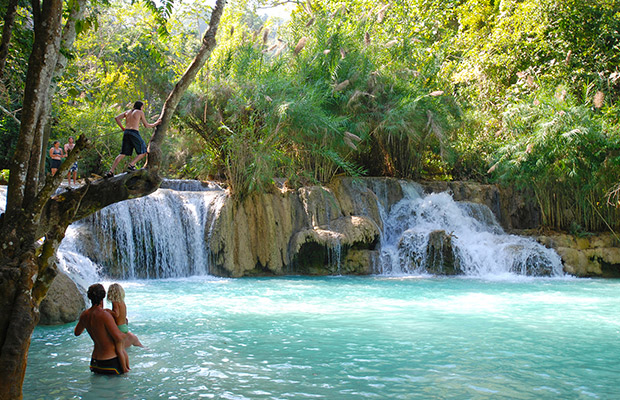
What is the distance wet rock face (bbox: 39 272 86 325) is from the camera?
24.2 feet

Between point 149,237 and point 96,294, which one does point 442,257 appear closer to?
point 149,237

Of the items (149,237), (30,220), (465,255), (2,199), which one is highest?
(2,199)

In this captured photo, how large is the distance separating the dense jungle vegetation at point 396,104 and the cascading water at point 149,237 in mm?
1448

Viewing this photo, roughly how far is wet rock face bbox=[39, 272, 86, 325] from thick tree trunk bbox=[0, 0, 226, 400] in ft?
13.5

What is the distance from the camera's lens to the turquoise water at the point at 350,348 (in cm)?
486

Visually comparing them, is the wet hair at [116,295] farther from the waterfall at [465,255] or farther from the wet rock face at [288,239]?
the waterfall at [465,255]

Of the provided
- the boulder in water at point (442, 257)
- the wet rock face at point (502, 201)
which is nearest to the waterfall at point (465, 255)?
the boulder in water at point (442, 257)

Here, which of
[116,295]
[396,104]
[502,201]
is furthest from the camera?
[502,201]

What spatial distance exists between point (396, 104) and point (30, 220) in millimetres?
14985

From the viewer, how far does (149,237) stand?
1386cm

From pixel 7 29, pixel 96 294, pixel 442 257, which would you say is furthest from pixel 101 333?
pixel 442 257

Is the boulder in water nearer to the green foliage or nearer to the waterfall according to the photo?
the waterfall

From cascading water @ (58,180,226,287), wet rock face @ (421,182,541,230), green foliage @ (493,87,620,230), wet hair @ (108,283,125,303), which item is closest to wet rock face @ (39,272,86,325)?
wet hair @ (108,283,125,303)

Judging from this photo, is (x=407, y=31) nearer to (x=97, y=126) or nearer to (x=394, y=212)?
(x=394, y=212)
